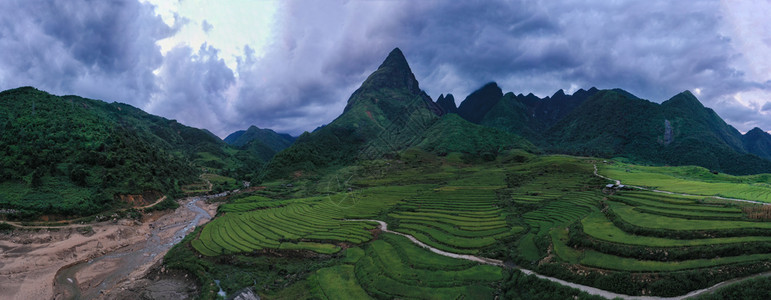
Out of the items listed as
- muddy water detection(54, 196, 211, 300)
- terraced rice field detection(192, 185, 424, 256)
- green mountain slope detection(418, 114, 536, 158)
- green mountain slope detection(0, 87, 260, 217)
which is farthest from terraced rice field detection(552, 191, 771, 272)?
green mountain slope detection(418, 114, 536, 158)

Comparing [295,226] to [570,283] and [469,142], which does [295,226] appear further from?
[469,142]

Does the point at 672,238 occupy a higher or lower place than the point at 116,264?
higher

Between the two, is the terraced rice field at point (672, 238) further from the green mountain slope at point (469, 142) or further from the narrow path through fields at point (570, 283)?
the green mountain slope at point (469, 142)

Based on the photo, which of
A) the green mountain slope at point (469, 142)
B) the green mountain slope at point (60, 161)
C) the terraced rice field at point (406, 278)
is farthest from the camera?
the green mountain slope at point (469, 142)

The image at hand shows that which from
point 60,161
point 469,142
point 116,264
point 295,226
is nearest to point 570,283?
point 295,226

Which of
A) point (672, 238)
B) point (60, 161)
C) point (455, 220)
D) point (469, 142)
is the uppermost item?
point (469, 142)

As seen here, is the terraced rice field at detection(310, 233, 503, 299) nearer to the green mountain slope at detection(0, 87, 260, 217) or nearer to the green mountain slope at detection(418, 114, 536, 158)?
the green mountain slope at detection(0, 87, 260, 217)

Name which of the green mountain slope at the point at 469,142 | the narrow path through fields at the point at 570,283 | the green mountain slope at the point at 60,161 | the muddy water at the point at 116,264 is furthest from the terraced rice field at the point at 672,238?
the green mountain slope at the point at 469,142

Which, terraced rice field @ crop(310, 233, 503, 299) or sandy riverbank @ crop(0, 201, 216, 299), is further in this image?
sandy riverbank @ crop(0, 201, 216, 299)

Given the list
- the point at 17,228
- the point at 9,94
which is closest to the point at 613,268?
the point at 17,228
